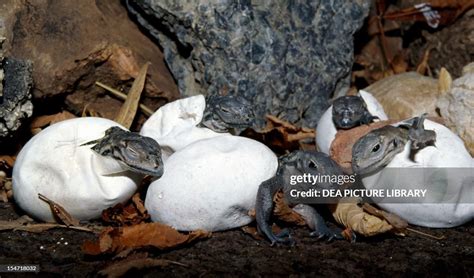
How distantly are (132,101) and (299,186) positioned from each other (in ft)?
3.47

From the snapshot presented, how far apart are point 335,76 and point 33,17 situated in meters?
1.52

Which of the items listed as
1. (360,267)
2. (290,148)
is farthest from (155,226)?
(290,148)

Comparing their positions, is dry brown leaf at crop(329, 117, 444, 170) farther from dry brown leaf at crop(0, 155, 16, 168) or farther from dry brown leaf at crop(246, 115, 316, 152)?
dry brown leaf at crop(0, 155, 16, 168)

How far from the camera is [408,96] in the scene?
3.34 m

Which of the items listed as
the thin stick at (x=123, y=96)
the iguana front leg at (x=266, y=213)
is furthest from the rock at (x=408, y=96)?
the thin stick at (x=123, y=96)

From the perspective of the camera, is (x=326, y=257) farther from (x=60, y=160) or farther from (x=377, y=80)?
(x=377, y=80)

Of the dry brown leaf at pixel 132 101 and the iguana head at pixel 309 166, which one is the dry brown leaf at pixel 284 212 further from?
the dry brown leaf at pixel 132 101

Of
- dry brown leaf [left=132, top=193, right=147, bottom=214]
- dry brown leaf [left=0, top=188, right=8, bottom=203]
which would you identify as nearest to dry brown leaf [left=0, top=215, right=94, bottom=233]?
dry brown leaf [left=132, top=193, right=147, bottom=214]

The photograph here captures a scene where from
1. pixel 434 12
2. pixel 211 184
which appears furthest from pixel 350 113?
pixel 434 12

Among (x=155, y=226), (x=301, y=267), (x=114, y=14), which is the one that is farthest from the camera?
(x=114, y=14)

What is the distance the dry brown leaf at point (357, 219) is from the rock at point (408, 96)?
2.57ft

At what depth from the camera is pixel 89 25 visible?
3289 millimetres

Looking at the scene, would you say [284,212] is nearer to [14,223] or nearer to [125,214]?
[125,214]

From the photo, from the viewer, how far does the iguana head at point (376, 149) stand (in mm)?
2588
